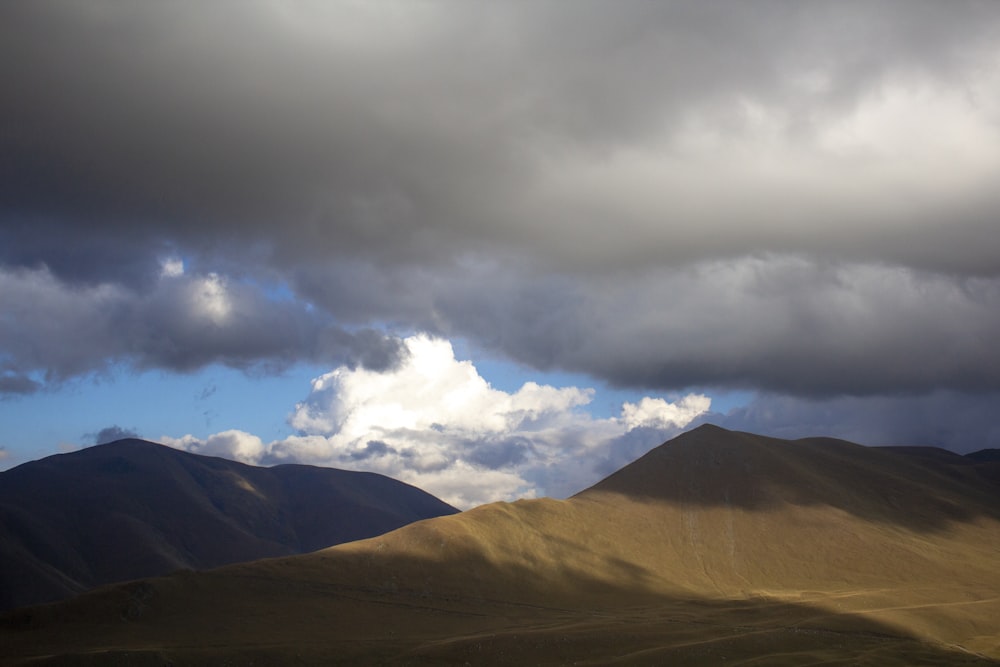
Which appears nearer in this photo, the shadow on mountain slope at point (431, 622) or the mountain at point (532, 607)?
the shadow on mountain slope at point (431, 622)

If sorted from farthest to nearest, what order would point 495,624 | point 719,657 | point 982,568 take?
point 982,568 → point 495,624 → point 719,657

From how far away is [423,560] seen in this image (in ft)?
548

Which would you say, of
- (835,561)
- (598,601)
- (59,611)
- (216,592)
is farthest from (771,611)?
(59,611)

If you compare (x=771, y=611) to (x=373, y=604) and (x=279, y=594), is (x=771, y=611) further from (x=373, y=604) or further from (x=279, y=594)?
(x=279, y=594)

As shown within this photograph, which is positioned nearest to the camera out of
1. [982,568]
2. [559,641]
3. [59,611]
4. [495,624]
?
[559,641]

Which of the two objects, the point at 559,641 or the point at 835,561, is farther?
the point at 835,561

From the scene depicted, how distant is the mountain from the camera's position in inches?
4190

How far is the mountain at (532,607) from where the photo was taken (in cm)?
10644

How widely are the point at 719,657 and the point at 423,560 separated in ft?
258

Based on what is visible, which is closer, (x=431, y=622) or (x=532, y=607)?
(x=431, y=622)

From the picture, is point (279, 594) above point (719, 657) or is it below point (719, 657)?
above

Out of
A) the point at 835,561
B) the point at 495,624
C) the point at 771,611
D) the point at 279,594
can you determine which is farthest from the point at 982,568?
the point at 279,594

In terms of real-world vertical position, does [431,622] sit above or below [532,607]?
above

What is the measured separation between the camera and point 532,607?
154500 millimetres
